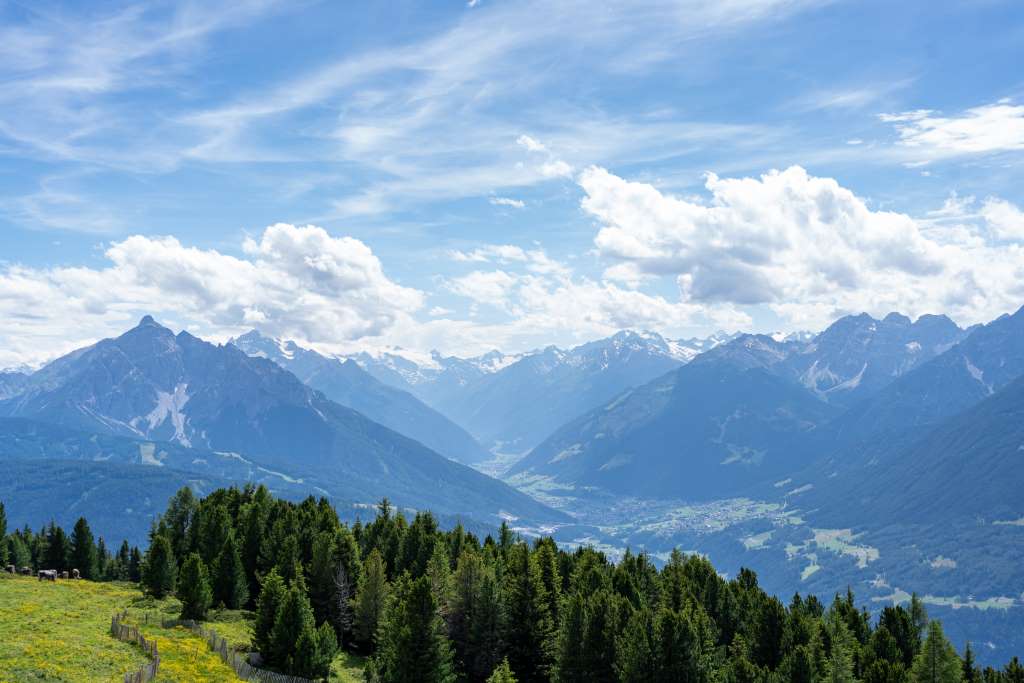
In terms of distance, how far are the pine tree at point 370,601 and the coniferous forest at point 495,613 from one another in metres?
0.17

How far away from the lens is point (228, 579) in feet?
375

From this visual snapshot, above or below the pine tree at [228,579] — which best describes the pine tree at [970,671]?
below

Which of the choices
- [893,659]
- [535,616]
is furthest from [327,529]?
[893,659]

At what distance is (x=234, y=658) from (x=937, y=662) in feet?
253

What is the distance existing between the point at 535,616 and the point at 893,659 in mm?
54490

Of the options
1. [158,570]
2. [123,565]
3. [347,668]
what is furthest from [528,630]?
[123,565]

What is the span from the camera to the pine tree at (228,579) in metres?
114

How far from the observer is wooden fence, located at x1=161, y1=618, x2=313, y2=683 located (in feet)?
243

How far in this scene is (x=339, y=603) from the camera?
108562mm

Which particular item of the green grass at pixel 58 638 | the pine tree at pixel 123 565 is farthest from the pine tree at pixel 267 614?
the pine tree at pixel 123 565

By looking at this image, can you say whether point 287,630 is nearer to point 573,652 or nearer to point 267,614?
point 267,614

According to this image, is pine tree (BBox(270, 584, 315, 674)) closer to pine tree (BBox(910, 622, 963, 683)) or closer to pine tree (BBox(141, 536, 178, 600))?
pine tree (BBox(141, 536, 178, 600))

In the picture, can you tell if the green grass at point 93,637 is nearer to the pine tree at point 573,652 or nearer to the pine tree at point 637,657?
the pine tree at point 573,652

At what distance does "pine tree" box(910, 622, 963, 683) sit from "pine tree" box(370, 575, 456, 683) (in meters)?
54.0
